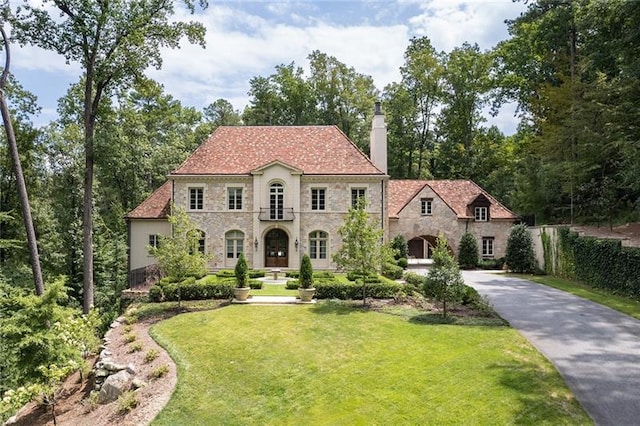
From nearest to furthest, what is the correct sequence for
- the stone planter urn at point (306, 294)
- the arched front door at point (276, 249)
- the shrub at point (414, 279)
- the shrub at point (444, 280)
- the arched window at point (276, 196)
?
the shrub at point (444, 280) < the stone planter urn at point (306, 294) < the shrub at point (414, 279) < the arched window at point (276, 196) < the arched front door at point (276, 249)

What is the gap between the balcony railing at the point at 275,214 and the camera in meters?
26.7

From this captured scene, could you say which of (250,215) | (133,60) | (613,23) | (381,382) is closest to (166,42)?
(133,60)

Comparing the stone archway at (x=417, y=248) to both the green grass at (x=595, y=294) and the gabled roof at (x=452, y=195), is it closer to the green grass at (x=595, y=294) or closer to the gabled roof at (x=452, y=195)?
the gabled roof at (x=452, y=195)

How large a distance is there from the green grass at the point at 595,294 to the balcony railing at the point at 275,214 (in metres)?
14.9

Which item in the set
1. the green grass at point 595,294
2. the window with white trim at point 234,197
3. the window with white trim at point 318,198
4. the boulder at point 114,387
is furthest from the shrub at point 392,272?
the boulder at point 114,387

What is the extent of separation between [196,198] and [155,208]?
11.6ft

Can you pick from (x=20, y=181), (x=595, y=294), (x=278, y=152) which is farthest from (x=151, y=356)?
(x=595, y=294)

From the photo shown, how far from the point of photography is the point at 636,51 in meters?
20.3

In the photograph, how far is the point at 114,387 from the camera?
1199 cm

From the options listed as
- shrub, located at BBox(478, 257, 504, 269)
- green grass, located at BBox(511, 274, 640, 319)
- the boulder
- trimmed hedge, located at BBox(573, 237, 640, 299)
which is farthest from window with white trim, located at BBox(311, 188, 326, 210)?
the boulder

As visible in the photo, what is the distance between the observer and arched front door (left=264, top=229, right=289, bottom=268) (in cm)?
2753

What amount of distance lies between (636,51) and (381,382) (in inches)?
807

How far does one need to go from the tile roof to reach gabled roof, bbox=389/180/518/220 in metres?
16.2

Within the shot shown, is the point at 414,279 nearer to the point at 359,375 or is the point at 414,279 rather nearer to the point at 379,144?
the point at 379,144
